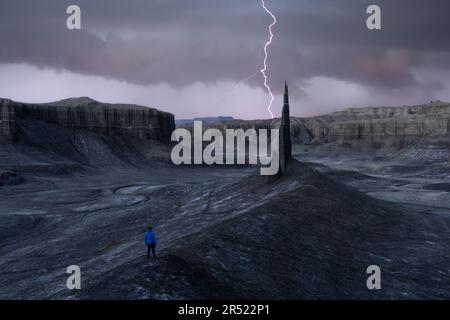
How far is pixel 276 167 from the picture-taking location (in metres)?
34.3

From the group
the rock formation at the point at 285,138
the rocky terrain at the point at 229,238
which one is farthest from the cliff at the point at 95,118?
the rock formation at the point at 285,138

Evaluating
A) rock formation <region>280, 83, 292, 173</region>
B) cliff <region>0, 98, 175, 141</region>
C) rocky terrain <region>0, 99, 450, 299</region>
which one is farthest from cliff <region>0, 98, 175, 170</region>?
rock formation <region>280, 83, 292, 173</region>

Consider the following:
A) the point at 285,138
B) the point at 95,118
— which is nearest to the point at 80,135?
the point at 95,118

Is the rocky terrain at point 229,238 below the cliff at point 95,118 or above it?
below

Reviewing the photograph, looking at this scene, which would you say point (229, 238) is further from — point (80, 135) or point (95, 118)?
point (95, 118)

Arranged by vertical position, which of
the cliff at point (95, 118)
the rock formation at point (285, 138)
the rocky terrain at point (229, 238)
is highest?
the cliff at point (95, 118)

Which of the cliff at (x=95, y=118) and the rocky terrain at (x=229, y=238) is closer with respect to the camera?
the rocky terrain at (x=229, y=238)

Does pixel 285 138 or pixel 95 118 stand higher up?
pixel 95 118

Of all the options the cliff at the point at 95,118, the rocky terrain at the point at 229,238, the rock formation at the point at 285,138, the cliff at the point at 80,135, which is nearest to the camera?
the rocky terrain at the point at 229,238

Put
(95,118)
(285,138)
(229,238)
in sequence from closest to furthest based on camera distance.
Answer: (229,238) → (285,138) → (95,118)

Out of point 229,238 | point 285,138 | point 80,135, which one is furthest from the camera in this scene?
point 80,135

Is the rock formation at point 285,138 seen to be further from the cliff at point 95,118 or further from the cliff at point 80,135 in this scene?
the cliff at point 95,118

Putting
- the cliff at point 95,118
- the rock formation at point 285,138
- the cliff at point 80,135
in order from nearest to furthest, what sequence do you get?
the rock formation at point 285,138 < the cliff at point 80,135 < the cliff at point 95,118
